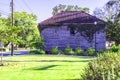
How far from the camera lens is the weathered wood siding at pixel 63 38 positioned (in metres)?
42.9

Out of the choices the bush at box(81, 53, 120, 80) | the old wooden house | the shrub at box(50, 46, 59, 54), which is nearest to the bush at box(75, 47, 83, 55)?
the shrub at box(50, 46, 59, 54)

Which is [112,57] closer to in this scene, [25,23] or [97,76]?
[97,76]

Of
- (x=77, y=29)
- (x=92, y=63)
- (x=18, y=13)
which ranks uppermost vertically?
(x=18, y=13)

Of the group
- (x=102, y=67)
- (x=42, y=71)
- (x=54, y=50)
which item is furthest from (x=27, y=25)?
(x=102, y=67)

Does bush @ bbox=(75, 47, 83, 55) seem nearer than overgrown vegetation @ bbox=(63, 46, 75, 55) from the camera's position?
Yes

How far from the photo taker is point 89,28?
4288cm

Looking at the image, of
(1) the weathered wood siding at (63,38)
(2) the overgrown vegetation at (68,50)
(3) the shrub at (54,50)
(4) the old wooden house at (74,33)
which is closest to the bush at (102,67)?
(2) the overgrown vegetation at (68,50)

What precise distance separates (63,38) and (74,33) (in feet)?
5.64

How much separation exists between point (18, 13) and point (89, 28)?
27.6 meters

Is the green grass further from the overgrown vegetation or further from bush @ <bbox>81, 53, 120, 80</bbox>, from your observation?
the overgrown vegetation

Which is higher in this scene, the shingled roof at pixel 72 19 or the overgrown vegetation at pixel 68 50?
the shingled roof at pixel 72 19

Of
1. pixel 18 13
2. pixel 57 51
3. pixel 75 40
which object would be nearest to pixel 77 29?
pixel 75 40

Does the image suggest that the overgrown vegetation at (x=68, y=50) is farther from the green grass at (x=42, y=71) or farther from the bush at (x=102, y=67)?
the bush at (x=102, y=67)

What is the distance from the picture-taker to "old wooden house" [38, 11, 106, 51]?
140 ft
